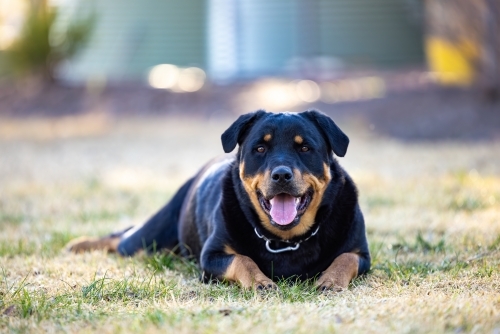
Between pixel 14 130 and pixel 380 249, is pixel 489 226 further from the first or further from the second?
pixel 14 130

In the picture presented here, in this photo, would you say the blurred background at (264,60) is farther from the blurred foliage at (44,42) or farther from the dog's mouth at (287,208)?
the dog's mouth at (287,208)

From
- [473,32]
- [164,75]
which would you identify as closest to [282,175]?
[473,32]

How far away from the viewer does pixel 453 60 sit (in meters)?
17.4

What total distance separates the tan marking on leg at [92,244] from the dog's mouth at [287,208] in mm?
2124

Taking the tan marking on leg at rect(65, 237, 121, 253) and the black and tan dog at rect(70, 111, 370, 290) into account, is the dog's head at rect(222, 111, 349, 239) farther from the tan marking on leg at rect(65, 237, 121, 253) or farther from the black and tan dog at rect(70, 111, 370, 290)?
the tan marking on leg at rect(65, 237, 121, 253)

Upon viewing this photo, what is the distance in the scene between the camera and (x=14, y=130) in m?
16.2

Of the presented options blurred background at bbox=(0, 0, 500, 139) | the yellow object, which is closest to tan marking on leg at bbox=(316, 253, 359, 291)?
blurred background at bbox=(0, 0, 500, 139)

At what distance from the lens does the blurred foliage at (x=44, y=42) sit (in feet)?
63.0

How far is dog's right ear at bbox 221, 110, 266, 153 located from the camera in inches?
203

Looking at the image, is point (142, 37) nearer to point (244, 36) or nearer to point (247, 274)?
point (244, 36)

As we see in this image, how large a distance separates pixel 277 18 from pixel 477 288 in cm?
1868

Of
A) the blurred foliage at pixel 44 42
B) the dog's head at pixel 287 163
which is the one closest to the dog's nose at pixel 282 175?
the dog's head at pixel 287 163

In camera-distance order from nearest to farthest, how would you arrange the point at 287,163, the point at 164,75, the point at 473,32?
1. the point at 287,163
2. the point at 473,32
3. the point at 164,75

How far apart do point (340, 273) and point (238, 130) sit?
116 centimetres
